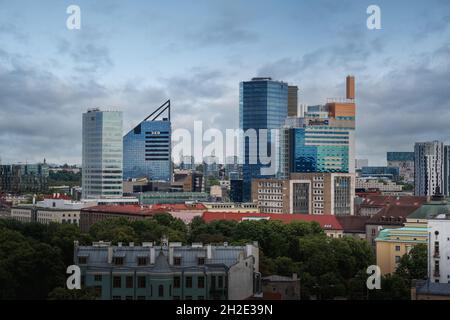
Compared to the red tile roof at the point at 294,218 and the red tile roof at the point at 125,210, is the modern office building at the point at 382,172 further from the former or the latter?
the red tile roof at the point at 294,218

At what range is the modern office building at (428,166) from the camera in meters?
124

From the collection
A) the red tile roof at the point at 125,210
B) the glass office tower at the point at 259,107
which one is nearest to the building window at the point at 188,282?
the red tile roof at the point at 125,210

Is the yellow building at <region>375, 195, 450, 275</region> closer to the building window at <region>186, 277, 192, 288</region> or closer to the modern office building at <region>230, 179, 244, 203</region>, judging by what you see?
the building window at <region>186, 277, 192, 288</region>

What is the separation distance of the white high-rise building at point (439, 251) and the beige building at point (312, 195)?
4881cm

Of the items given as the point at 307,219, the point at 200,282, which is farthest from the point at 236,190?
the point at 200,282

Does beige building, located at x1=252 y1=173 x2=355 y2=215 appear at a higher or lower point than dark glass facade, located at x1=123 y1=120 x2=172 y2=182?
lower

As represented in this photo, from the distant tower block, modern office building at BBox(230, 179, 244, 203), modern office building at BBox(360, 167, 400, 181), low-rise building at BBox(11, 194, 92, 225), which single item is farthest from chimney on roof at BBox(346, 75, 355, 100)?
low-rise building at BBox(11, 194, 92, 225)

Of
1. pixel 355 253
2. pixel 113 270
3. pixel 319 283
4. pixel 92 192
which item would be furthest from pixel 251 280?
pixel 92 192

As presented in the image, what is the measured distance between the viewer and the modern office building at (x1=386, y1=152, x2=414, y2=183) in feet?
569

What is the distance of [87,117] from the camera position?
115m

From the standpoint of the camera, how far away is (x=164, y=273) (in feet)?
83.9

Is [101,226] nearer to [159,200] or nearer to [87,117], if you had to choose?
[159,200]

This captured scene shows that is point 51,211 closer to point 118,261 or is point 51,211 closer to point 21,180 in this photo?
point 21,180

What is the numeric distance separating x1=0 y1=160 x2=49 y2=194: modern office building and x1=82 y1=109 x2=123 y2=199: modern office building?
979cm
